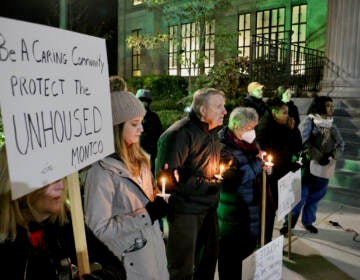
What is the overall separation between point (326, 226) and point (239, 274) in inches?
105

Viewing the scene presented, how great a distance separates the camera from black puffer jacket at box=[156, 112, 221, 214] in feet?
11.9

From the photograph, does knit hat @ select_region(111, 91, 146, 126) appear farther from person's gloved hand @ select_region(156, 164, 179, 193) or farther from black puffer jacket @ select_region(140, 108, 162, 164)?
black puffer jacket @ select_region(140, 108, 162, 164)

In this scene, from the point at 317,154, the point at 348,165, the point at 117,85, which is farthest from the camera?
the point at 348,165

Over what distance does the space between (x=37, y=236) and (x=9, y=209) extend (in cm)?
19

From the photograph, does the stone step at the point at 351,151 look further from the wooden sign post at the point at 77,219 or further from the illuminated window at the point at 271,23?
the wooden sign post at the point at 77,219

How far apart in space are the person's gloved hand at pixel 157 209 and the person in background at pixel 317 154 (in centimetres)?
367

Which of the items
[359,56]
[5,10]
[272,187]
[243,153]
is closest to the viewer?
[243,153]

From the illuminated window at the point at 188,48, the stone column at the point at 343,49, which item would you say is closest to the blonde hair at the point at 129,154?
the stone column at the point at 343,49

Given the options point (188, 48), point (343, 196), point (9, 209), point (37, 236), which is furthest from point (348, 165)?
point (188, 48)

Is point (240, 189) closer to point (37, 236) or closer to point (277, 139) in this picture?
point (277, 139)

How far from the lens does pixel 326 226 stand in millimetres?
6164

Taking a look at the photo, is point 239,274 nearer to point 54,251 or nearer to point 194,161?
point 194,161

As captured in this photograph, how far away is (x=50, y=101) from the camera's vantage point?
5.72 feet

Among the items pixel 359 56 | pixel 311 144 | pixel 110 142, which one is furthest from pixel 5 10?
pixel 110 142
